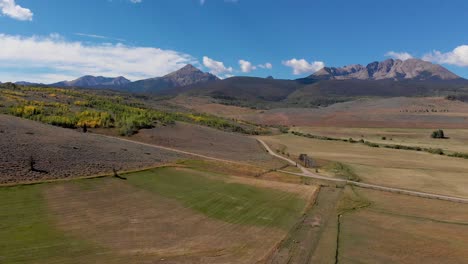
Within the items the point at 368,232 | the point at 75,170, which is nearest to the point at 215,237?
the point at 368,232

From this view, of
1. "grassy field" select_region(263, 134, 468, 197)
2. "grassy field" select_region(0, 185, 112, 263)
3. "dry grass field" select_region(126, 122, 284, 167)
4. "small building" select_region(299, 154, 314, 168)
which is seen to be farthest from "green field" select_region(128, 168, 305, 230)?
"small building" select_region(299, 154, 314, 168)

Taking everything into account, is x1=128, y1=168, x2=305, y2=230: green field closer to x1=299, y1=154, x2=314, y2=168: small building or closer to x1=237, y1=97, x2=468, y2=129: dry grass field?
x1=299, y1=154, x2=314, y2=168: small building

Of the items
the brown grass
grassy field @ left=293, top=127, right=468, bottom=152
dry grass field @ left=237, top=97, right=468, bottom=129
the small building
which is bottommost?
the brown grass

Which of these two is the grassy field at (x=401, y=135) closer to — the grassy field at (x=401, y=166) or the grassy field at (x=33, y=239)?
the grassy field at (x=401, y=166)

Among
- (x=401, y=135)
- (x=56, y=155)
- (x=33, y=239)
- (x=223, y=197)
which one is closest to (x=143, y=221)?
(x=33, y=239)

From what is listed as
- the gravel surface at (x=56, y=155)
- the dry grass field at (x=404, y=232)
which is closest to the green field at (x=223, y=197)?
the gravel surface at (x=56, y=155)
